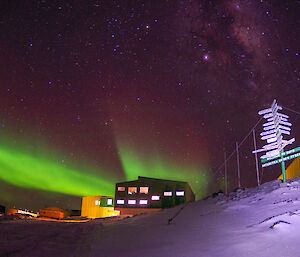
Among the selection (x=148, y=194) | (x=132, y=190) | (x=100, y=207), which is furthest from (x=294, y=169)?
(x=100, y=207)

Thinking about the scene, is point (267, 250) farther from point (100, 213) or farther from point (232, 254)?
point (100, 213)

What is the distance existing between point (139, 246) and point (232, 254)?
3.92 metres

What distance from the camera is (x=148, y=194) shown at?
55500 millimetres

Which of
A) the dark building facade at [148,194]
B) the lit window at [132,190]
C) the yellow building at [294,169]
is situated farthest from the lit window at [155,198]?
the yellow building at [294,169]

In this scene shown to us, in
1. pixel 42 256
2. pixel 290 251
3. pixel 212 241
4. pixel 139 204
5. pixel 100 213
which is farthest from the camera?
pixel 100 213

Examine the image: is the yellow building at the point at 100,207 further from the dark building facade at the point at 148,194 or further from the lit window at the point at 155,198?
the lit window at the point at 155,198

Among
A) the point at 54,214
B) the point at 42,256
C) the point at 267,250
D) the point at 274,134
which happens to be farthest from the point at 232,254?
the point at 54,214

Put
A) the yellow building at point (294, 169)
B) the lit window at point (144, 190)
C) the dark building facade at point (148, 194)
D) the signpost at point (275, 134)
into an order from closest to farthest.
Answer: the signpost at point (275, 134)
the yellow building at point (294, 169)
the dark building facade at point (148, 194)
the lit window at point (144, 190)

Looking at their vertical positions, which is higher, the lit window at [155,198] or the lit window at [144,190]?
the lit window at [144,190]

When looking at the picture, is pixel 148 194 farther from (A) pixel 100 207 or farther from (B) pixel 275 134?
(B) pixel 275 134

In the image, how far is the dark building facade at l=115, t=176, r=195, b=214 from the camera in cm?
5469

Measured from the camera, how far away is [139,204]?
55062 mm

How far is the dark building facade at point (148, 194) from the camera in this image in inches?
2153

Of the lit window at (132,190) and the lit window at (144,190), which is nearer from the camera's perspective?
the lit window at (144,190)
